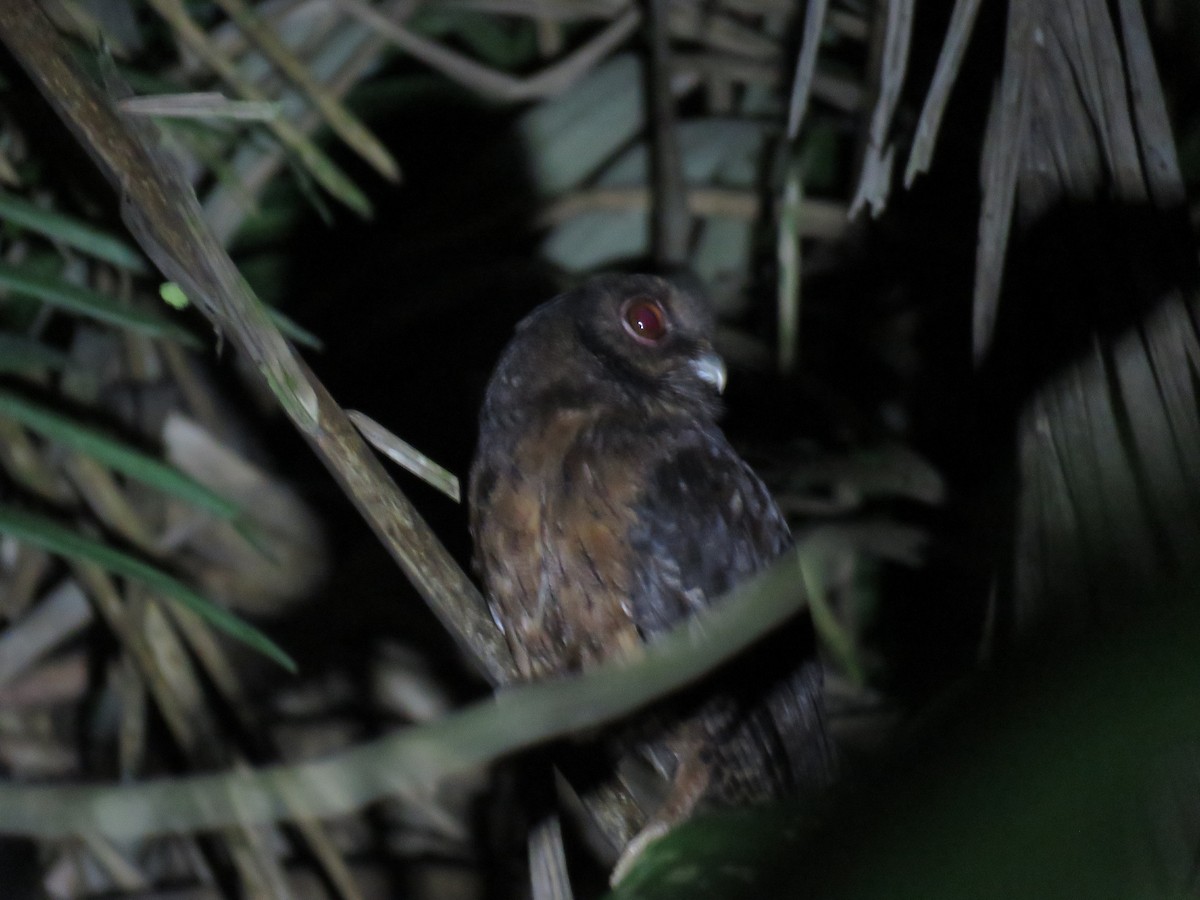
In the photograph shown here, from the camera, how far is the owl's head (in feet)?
10.5

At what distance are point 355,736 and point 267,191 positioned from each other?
2.19m

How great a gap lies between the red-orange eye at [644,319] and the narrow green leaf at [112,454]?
153 cm

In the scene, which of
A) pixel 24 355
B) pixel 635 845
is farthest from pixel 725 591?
pixel 24 355

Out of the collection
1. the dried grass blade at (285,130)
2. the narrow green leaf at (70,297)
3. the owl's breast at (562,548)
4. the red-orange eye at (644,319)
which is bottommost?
the owl's breast at (562,548)

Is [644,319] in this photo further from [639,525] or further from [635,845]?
[635,845]

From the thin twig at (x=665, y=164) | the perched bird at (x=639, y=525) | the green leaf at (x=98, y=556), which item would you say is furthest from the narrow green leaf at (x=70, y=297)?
the thin twig at (x=665, y=164)

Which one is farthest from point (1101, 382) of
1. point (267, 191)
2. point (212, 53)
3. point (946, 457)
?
point (267, 191)

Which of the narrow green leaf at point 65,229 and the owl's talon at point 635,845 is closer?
the narrow green leaf at point 65,229

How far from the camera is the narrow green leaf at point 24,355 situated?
285cm

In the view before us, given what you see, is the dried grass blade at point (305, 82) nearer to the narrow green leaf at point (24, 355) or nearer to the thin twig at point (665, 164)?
the narrow green leaf at point (24, 355)

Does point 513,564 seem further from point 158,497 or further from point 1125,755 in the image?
point 1125,755

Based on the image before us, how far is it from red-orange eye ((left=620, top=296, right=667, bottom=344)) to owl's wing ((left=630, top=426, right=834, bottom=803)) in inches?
12.6

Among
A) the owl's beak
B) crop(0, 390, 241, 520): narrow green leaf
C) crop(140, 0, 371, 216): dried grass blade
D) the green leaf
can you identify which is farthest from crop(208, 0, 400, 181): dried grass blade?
the green leaf

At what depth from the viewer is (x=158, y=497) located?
4199 millimetres
